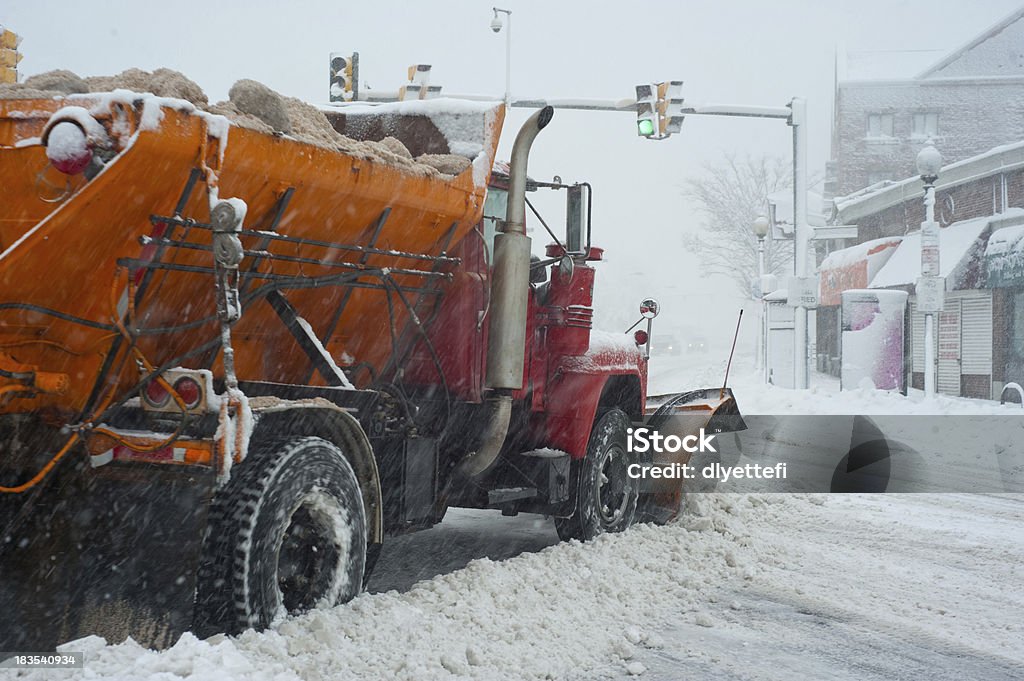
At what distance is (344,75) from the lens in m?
14.8

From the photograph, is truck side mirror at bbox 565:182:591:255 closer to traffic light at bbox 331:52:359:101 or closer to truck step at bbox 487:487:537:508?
truck step at bbox 487:487:537:508

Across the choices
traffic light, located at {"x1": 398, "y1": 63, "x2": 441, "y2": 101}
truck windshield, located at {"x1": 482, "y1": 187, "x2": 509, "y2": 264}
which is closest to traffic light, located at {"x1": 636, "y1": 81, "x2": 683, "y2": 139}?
traffic light, located at {"x1": 398, "y1": 63, "x2": 441, "y2": 101}

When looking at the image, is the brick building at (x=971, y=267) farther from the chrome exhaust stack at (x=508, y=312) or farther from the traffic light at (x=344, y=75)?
the chrome exhaust stack at (x=508, y=312)

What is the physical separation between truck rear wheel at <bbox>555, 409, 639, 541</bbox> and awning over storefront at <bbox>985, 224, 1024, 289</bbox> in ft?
54.7

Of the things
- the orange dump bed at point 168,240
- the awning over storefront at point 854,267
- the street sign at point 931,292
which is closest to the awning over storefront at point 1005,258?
the street sign at point 931,292

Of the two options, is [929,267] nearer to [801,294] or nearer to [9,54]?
[801,294]

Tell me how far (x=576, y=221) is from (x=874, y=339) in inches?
743

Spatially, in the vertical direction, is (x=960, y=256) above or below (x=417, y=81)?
below

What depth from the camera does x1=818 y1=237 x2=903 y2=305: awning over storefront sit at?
3005cm

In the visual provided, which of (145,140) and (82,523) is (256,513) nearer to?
(82,523)

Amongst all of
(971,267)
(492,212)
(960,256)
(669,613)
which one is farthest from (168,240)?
(971,267)

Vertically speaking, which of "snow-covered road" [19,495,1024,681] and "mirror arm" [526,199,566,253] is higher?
"mirror arm" [526,199,566,253]

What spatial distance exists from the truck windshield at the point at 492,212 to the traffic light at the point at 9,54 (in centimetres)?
268

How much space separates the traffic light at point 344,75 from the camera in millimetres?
14750
